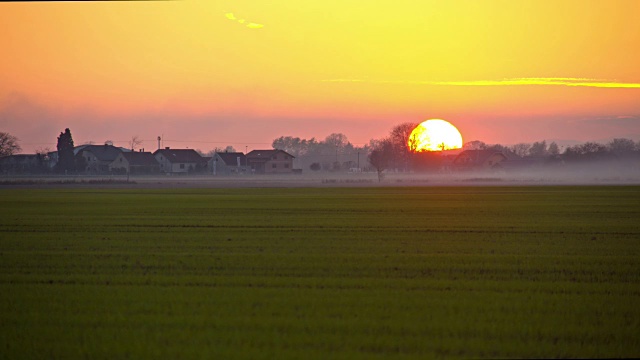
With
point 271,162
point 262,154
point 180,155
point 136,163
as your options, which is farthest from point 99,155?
point 271,162

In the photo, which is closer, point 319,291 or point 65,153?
point 319,291

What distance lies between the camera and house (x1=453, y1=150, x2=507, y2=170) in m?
151

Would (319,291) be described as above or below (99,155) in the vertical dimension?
below

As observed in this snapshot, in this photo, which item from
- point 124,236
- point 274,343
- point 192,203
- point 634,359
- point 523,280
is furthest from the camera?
point 192,203

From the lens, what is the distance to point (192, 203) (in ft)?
152

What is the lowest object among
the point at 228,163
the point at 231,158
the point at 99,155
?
the point at 228,163

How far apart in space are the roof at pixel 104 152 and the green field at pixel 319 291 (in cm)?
13982

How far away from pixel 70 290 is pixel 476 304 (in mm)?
8190

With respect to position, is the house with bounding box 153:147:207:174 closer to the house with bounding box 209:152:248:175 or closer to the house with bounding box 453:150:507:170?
the house with bounding box 209:152:248:175

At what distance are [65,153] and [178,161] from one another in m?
27.0

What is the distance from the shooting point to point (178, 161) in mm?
160125

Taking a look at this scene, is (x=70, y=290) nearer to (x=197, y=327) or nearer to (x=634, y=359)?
(x=197, y=327)

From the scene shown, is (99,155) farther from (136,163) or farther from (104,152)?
(136,163)

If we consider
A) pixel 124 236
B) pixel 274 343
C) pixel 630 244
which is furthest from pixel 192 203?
pixel 274 343
